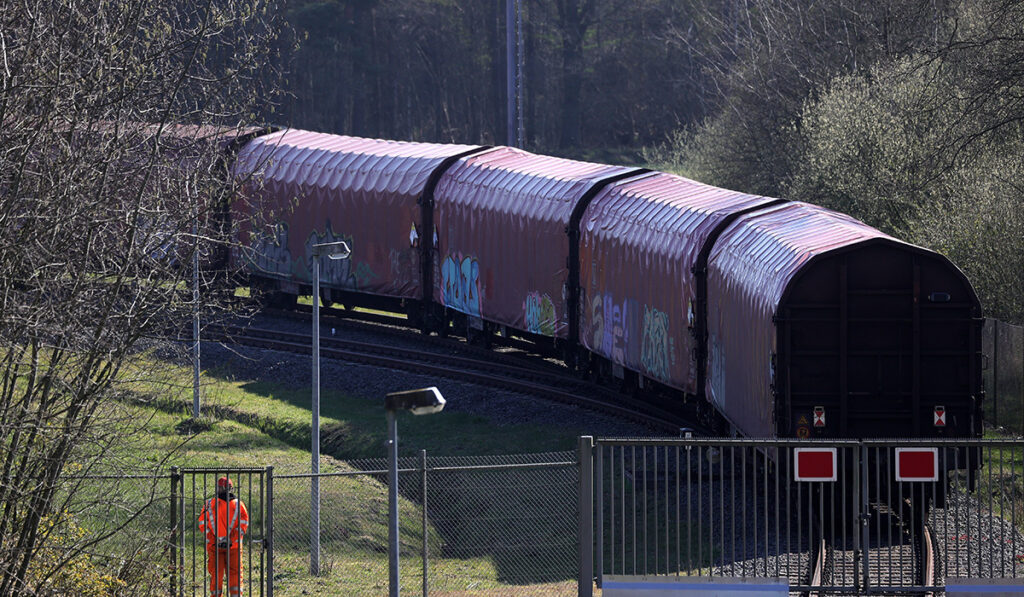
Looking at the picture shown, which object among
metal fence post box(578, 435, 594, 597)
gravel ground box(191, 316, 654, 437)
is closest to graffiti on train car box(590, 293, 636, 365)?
gravel ground box(191, 316, 654, 437)

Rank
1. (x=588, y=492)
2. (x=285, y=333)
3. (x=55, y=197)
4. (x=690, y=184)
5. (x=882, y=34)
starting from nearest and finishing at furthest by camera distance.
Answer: (x=55, y=197)
(x=588, y=492)
(x=690, y=184)
(x=285, y=333)
(x=882, y=34)

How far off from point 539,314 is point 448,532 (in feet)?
29.0

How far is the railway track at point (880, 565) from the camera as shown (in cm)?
1302

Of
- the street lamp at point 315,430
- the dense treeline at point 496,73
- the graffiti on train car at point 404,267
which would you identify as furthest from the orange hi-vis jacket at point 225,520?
the dense treeline at point 496,73

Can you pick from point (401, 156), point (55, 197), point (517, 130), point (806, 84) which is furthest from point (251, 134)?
point (55, 197)

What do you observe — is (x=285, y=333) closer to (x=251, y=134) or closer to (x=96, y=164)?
(x=251, y=134)

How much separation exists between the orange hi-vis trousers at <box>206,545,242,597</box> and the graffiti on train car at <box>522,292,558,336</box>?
537 inches

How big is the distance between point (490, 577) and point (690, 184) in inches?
433

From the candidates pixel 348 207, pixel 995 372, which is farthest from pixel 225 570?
pixel 348 207

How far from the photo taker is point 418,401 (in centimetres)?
1074

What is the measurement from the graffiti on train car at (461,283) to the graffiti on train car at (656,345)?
22.3 feet

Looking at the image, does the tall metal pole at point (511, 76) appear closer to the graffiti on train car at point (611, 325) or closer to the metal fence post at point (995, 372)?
the graffiti on train car at point (611, 325)

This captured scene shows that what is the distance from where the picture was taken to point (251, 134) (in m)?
34.7

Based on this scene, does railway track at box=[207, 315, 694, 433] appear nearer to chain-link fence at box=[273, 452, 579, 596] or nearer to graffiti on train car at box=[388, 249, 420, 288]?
graffiti on train car at box=[388, 249, 420, 288]
